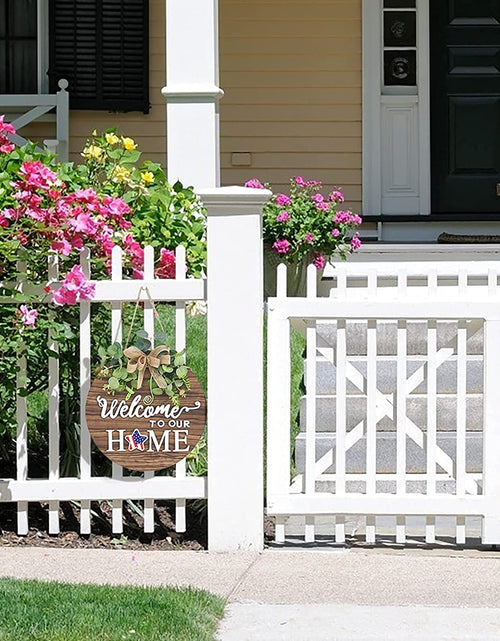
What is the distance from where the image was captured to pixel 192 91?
7422 mm

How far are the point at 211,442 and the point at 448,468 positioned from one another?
1.04 m

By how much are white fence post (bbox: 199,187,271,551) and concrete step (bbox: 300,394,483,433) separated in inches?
51.2

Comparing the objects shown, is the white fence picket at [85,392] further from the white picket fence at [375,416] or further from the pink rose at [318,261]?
the pink rose at [318,261]

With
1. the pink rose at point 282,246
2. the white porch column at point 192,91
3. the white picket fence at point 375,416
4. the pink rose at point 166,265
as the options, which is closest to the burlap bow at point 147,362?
the white picket fence at point 375,416

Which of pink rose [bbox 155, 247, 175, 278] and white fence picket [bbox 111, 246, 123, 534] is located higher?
pink rose [bbox 155, 247, 175, 278]

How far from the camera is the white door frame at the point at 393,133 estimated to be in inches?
396

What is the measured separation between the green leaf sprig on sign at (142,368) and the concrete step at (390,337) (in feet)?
5.83

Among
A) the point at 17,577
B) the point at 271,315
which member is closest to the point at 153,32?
the point at 271,315

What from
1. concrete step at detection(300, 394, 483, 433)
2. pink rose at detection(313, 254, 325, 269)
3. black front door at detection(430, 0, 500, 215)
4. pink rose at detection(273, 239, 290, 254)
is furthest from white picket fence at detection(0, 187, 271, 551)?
black front door at detection(430, 0, 500, 215)

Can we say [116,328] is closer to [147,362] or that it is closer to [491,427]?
[147,362]

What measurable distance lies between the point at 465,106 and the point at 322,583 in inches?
254

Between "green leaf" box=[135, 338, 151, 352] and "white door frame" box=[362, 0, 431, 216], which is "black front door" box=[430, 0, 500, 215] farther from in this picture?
"green leaf" box=[135, 338, 151, 352]

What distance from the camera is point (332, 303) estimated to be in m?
5.01

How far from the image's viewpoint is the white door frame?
396 inches
